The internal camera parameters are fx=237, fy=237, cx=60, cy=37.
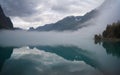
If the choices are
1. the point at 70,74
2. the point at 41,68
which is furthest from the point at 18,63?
the point at 70,74

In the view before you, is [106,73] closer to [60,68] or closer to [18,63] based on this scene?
[60,68]

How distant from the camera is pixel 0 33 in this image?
12625mm

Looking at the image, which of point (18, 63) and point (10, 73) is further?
point (18, 63)

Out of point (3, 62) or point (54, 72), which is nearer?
point (54, 72)

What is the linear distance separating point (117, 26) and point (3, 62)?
66.7ft

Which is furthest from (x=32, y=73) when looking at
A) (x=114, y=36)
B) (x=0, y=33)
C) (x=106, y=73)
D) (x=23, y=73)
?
(x=114, y=36)

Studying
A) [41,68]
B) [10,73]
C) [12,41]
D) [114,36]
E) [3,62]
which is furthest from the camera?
[114,36]

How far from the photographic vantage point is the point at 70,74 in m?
8.83

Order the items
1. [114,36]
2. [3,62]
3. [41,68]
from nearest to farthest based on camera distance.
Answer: [41,68]
[3,62]
[114,36]

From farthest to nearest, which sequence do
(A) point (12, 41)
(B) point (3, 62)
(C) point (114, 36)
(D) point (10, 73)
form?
1. (C) point (114, 36)
2. (A) point (12, 41)
3. (B) point (3, 62)
4. (D) point (10, 73)

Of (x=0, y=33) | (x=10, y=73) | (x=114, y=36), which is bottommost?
(x=114, y=36)

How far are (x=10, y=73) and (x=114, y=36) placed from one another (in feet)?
69.3

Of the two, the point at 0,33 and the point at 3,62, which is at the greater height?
the point at 0,33

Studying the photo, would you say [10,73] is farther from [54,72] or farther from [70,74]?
[70,74]
